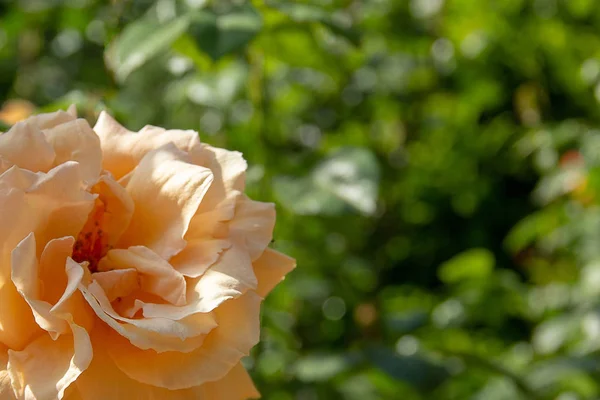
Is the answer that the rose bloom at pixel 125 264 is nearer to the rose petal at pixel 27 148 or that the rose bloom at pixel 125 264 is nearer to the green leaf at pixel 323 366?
the rose petal at pixel 27 148

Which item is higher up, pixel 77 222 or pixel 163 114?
pixel 77 222

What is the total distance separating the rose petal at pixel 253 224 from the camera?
0.61 m

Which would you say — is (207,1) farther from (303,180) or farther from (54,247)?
(54,247)

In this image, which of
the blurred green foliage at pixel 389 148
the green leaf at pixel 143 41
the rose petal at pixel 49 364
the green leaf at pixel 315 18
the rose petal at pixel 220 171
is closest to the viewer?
the rose petal at pixel 49 364

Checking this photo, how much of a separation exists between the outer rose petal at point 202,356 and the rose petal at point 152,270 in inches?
1.4

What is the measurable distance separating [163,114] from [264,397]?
1.44ft

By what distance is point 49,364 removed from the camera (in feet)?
1.73

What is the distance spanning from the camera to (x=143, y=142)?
0.64 meters

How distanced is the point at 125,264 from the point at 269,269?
0.39ft

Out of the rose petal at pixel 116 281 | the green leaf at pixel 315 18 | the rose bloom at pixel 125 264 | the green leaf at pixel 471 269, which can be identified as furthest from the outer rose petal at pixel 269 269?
the green leaf at pixel 471 269

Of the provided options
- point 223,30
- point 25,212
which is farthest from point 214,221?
point 223,30

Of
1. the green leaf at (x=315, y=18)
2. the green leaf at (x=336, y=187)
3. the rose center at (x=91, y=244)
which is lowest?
the green leaf at (x=336, y=187)

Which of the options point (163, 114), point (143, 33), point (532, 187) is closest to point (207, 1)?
point (143, 33)

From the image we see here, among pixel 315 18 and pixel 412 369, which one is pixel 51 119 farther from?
pixel 412 369
